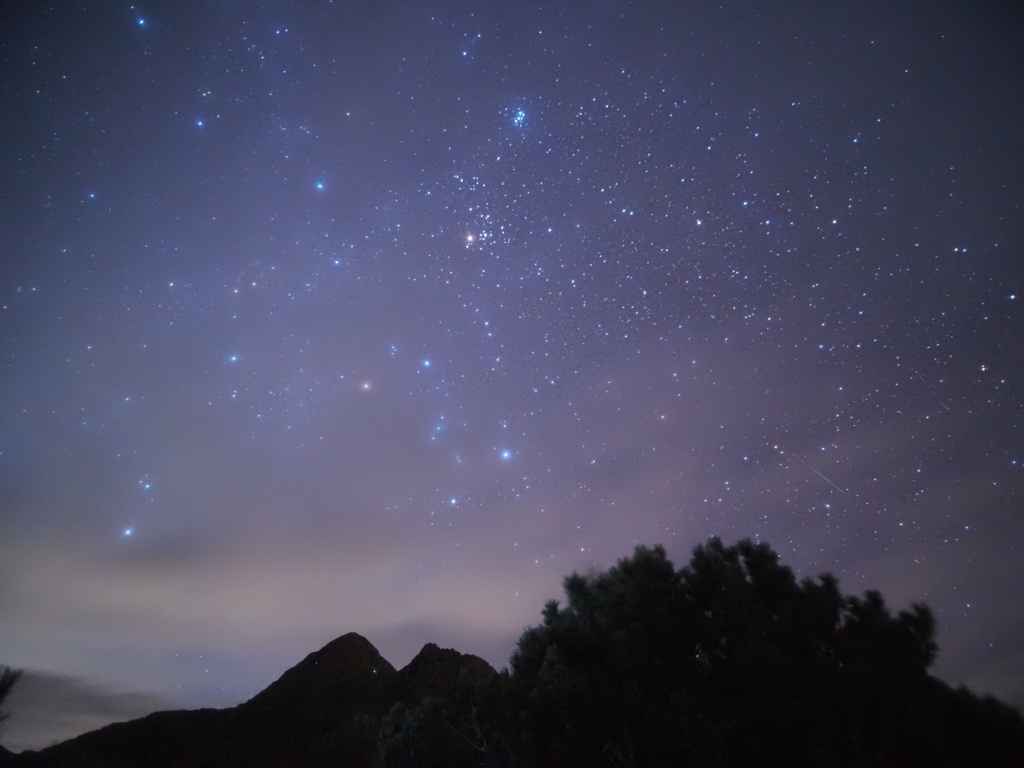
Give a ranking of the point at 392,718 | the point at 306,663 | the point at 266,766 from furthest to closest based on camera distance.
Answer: the point at 306,663, the point at 266,766, the point at 392,718

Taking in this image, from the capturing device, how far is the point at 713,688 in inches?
732

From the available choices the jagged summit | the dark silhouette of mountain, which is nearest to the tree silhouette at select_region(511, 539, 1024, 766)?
the dark silhouette of mountain

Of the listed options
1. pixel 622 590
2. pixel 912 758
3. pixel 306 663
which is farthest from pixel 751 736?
pixel 306 663

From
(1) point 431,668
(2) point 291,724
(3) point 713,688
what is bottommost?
(2) point 291,724

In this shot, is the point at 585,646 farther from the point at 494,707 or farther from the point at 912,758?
the point at 912,758

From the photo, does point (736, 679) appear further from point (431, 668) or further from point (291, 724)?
point (291, 724)

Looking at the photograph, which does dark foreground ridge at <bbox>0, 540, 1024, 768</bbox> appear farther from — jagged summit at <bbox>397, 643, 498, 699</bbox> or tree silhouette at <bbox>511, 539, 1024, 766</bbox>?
jagged summit at <bbox>397, 643, 498, 699</bbox>

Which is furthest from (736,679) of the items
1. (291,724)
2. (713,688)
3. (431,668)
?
(291,724)

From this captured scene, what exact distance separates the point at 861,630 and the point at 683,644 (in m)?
6.48

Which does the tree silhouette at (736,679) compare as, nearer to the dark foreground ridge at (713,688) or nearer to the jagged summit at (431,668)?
the dark foreground ridge at (713,688)

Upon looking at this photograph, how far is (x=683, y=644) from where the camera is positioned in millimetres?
19953

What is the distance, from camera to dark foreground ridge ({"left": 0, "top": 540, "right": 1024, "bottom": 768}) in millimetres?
16453

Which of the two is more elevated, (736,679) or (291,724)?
(736,679)

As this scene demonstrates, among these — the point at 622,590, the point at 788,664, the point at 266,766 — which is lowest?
the point at 266,766
